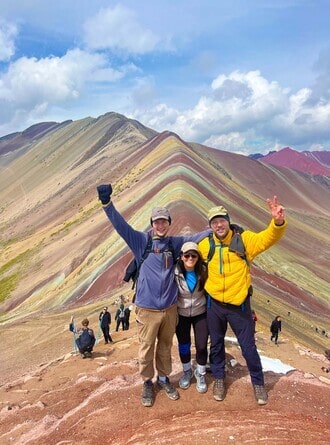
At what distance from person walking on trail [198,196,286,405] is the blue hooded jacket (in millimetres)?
673

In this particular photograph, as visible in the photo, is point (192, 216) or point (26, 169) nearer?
point (192, 216)

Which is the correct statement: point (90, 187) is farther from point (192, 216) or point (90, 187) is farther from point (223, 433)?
point (223, 433)

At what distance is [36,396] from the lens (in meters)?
10.6

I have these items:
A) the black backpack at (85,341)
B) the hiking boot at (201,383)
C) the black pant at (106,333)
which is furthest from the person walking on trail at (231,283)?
the black pant at (106,333)

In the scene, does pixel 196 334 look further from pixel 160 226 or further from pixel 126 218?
pixel 126 218

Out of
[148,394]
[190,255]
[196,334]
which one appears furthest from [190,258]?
[148,394]

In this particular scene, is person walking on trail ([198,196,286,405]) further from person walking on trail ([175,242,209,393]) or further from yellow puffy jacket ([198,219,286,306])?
person walking on trail ([175,242,209,393])

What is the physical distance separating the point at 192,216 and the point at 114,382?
26.0 meters

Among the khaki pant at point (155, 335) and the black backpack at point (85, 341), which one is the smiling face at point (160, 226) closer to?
the khaki pant at point (155, 335)

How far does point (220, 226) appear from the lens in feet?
23.4

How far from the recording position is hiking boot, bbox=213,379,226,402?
296 inches

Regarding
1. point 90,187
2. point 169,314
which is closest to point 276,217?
point 169,314

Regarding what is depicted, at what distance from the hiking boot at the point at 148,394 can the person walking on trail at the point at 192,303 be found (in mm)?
608

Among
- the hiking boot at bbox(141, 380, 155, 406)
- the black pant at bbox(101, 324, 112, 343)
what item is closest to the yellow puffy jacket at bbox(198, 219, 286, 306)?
the hiking boot at bbox(141, 380, 155, 406)
